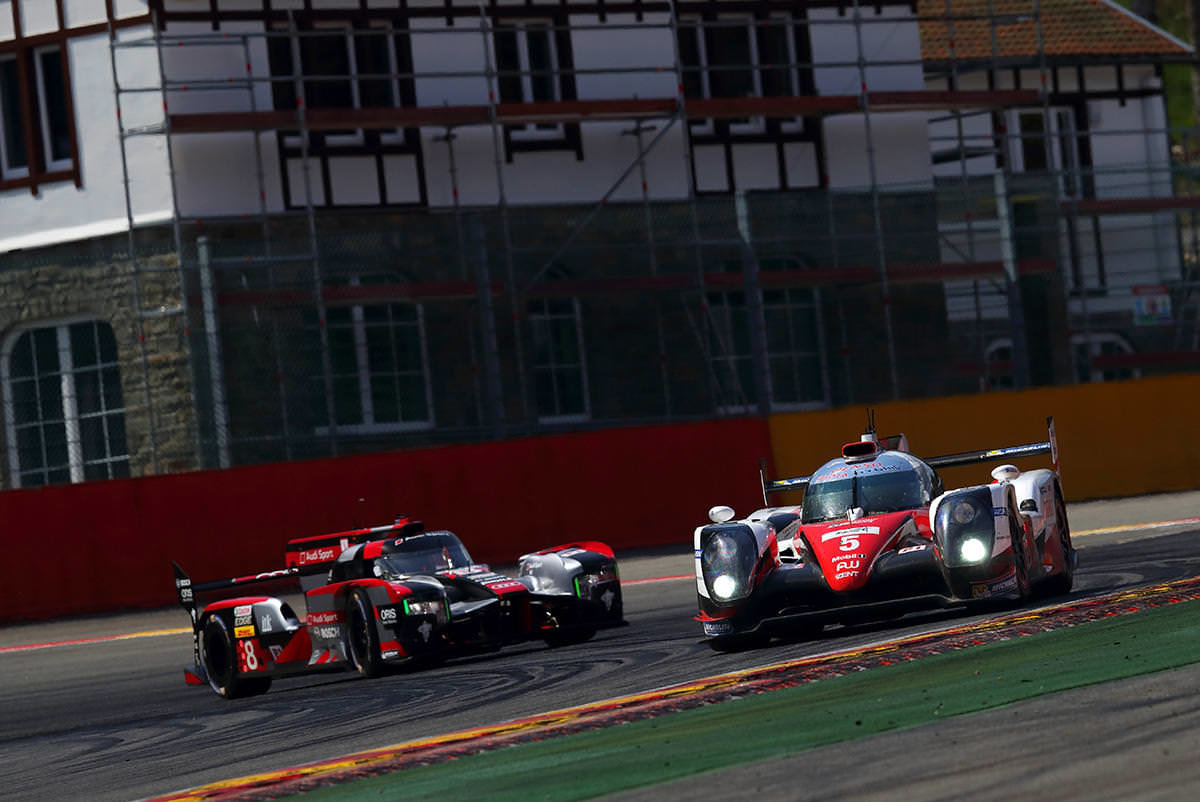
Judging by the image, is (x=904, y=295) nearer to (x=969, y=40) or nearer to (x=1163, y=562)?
(x=969, y=40)

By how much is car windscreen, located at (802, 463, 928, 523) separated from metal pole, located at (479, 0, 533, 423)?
14.8m

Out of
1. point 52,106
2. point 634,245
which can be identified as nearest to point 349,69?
point 52,106

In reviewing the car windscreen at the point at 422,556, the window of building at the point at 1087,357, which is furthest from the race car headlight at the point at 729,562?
the window of building at the point at 1087,357

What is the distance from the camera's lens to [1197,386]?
85.7ft

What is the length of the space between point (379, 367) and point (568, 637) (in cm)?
1224

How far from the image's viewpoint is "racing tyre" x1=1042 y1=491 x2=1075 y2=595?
13539 mm

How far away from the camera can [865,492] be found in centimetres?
1326

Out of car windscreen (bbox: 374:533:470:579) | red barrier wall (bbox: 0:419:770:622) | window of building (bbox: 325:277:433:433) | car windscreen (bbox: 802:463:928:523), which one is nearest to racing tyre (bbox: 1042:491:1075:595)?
car windscreen (bbox: 802:463:928:523)

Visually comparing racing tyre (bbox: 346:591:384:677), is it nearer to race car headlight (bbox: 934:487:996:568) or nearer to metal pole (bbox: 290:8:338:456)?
race car headlight (bbox: 934:487:996:568)

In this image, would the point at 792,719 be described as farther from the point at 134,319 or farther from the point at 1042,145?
the point at 1042,145

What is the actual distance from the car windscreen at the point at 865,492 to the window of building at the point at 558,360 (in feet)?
53.0

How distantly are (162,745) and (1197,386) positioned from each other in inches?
697

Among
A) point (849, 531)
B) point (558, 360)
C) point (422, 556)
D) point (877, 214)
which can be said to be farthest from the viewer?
point (877, 214)

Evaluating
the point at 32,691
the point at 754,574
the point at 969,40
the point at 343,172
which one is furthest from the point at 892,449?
the point at 969,40
